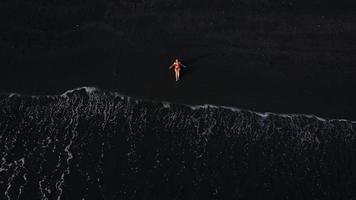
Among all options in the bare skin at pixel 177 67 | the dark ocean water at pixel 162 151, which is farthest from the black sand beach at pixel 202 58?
the dark ocean water at pixel 162 151

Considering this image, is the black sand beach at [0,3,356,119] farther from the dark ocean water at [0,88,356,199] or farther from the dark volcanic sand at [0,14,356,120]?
the dark ocean water at [0,88,356,199]

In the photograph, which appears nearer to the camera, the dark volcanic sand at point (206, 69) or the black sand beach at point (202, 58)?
the dark volcanic sand at point (206, 69)

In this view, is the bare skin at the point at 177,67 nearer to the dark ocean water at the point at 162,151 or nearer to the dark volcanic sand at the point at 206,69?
the dark volcanic sand at the point at 206,69

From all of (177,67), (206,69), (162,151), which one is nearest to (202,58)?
(206,69)

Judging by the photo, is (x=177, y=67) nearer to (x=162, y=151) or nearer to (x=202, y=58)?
(x=202, y=58)

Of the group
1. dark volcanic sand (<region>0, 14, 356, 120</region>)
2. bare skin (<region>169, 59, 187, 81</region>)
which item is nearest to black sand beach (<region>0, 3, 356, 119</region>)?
dark volcanic sand (<region>0, 14, 356, 120</region>)

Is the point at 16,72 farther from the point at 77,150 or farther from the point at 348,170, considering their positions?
the point at 348,170
